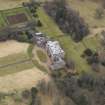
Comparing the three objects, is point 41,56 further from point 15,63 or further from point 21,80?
point 21,80

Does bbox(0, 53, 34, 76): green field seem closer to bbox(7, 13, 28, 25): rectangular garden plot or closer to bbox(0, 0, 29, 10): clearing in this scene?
bbox(7, 13, 28, 25): rectangular garden plot

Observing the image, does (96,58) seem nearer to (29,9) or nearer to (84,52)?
(84,52)

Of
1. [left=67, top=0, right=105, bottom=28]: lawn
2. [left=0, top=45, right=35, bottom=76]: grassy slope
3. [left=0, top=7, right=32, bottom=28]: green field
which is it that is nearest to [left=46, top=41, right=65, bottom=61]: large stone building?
[left=0, top=45, right=35, bottom=76]: grassy slope

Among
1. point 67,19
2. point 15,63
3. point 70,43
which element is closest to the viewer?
point 15,63

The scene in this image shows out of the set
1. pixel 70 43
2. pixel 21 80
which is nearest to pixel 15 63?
pixel 21 80

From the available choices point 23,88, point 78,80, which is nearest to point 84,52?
point 78,80

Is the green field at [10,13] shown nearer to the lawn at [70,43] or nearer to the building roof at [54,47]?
the lawn at [70,43]
